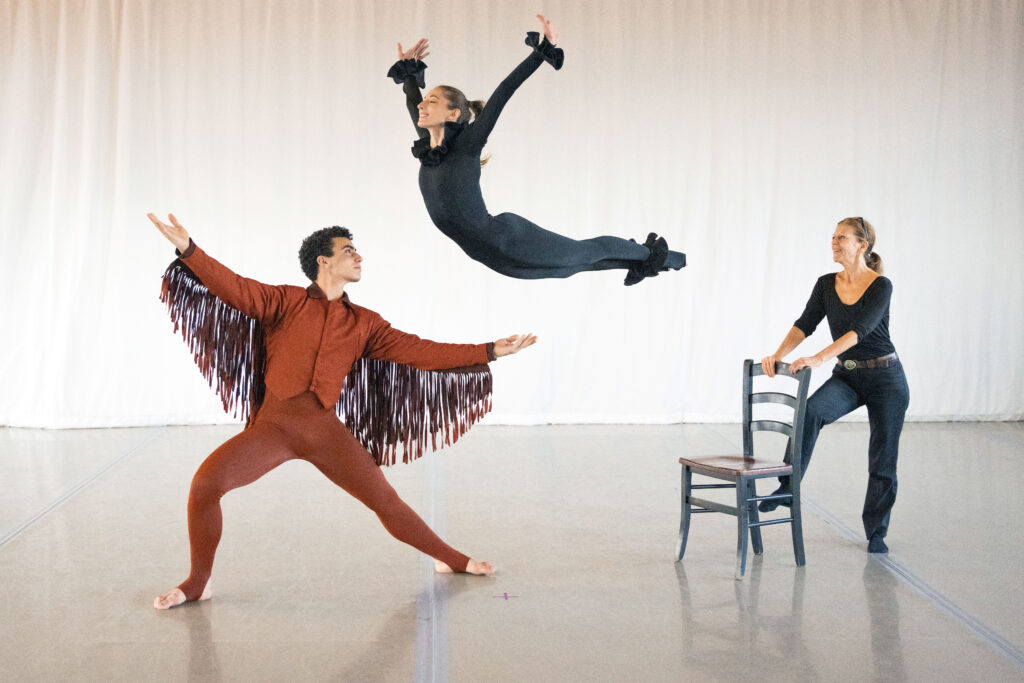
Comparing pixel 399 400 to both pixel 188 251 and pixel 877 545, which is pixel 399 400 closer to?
pixel 188 251

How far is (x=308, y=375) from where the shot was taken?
10.6 feet

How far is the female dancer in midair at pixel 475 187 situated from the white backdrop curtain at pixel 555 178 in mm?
4331

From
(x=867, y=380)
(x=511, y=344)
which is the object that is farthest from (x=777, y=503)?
(x=511, y=344)

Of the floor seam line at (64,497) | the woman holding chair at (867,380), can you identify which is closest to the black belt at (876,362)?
the woman holding chair at (867,380)

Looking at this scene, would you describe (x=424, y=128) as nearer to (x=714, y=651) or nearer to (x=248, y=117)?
(x=714, y=651)

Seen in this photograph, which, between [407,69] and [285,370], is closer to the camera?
[407,69]

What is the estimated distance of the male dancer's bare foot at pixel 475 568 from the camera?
3566 millimetres

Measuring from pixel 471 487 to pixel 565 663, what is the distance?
2380 mm

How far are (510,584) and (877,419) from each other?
1.66 metres

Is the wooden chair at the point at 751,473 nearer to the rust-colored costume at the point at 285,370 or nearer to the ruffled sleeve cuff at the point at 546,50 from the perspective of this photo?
the rust-colored costume at the point at 285,370

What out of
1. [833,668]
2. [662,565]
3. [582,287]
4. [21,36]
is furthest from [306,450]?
[21,36]

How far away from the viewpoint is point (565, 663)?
109 inches

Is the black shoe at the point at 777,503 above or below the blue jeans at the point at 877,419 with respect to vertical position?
below

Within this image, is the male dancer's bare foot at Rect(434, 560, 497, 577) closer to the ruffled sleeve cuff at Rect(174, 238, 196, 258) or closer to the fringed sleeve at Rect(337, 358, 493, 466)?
the fringed sleeve at Rect(337, 358, 493, 466)
